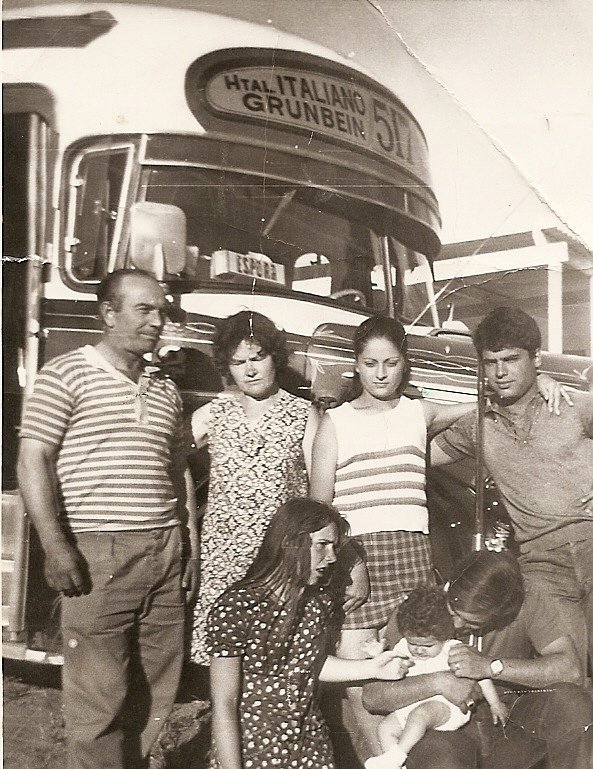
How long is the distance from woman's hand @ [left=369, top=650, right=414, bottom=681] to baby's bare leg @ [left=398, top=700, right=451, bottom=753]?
124 mm

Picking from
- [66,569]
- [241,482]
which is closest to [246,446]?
[241,482]

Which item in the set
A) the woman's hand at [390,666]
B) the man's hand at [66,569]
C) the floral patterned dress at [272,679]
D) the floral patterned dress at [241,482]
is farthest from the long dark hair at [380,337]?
the man's hand at [66,569]

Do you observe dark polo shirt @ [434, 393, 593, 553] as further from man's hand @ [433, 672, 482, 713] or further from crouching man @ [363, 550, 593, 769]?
man's hand @ [433, 672, 482, 713]

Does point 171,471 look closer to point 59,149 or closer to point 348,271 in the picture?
point 348,271

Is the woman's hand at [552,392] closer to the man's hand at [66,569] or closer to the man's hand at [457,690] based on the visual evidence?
the man's hand at [457,690]

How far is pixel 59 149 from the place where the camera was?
7.73 ft

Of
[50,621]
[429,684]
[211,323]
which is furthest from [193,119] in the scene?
[429,684]

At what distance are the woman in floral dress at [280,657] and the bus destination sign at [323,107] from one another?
1252 millimetres

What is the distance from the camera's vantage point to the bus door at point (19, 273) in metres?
2.34

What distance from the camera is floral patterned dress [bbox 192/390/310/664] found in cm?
231

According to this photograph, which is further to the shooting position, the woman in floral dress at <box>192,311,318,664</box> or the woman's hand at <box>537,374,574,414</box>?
the woman's hand at <box>537,374,574,414</box>

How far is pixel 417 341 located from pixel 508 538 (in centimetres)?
73

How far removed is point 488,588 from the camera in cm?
239

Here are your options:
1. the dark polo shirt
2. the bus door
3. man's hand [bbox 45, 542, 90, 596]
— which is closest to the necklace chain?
the dark polo shirt
